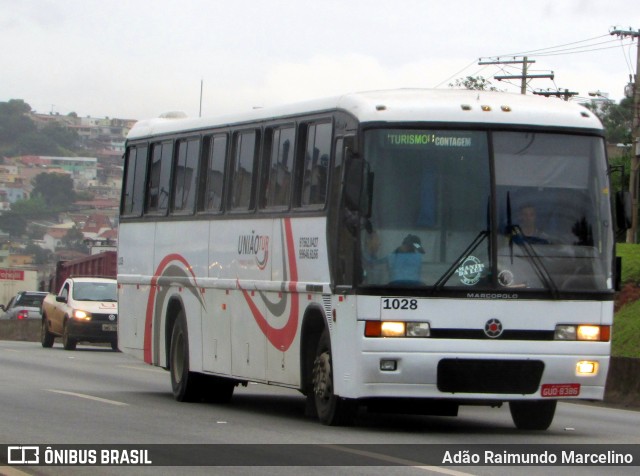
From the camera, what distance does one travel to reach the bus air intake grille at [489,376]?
13.9 metres

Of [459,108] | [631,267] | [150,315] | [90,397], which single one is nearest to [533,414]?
[459,108]

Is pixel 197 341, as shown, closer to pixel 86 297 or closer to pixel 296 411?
pixel 296 411

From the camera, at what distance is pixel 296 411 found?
17469 millimetres

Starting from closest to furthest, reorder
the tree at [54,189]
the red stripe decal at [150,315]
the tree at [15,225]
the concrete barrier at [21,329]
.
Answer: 1. the red stripe decal at [150,315]
2. the concrete barrier at [21,329]
3. the tree at [15,225]
4. the tree at [54,189]

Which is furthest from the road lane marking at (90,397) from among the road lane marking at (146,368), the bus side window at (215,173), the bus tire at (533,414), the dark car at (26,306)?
Answer: the dark car at (26,306)

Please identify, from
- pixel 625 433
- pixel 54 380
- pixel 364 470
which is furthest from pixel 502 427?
pixel 54 380

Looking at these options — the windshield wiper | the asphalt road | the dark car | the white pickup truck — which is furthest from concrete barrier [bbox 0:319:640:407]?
the dark car

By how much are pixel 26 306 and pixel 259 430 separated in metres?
43.2

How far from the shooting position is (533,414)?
606 inches

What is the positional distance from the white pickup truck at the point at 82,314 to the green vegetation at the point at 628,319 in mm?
11009

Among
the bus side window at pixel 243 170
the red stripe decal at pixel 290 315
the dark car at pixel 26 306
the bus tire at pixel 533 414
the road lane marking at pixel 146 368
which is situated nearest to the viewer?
the bus tire at pixel 533 414

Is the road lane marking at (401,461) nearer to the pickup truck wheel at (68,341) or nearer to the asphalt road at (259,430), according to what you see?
the asphalt road at (259,430)

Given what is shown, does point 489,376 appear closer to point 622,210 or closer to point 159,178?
point 622,210

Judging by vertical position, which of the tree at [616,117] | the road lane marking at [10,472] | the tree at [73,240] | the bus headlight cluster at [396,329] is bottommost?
the road lane marking at [10,472]
